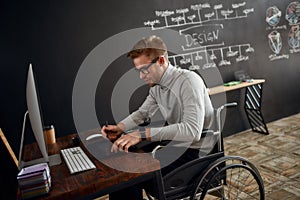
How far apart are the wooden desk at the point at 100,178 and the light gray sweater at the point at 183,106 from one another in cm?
28

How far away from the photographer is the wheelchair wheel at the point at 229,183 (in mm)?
1494

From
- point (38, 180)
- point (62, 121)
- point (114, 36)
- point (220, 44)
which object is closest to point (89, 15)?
point (114, 36)

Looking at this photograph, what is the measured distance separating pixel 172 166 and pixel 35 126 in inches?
32.3

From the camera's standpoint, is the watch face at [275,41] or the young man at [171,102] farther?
the watch face at [275,41]

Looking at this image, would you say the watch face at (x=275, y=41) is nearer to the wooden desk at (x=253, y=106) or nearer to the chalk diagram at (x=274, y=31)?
the chalk diagram at (x=274, y=31)

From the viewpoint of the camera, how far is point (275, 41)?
4.14 m

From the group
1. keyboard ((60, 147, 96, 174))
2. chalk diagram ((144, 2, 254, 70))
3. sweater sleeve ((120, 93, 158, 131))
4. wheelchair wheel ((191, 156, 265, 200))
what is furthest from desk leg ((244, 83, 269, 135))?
keyboard ((60, 147, 96, 174))

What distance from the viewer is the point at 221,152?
161 cm

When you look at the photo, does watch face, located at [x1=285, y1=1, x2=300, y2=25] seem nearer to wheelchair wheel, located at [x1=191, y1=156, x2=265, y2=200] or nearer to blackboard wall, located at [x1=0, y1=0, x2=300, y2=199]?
blackboard wall, located at [x1=0, y1=0, x2=300, y2=199]

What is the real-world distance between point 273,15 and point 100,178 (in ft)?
13.0

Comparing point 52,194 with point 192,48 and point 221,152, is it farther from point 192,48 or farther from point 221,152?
point 192,48

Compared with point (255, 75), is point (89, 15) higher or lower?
higher

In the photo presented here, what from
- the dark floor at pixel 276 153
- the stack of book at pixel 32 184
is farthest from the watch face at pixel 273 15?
the stack of book at pixel 32 184

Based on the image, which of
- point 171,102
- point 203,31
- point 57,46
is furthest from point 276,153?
point 57,46
